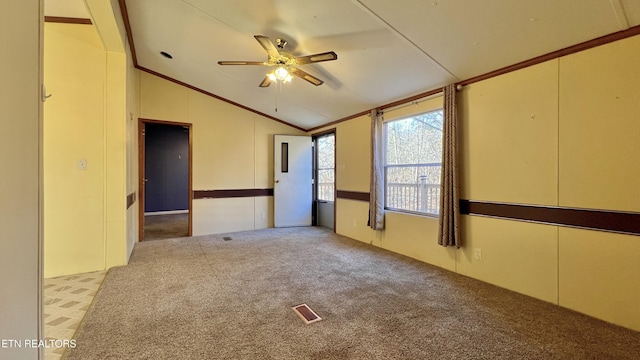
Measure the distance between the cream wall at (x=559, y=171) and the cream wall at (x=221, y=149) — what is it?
3838 mm

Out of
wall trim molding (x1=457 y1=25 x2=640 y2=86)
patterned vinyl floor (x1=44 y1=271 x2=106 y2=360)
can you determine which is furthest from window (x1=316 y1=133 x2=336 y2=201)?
patterned vinyl floor (x1=44 y1=271 x2=106 y2=360)

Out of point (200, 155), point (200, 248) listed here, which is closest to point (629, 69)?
point (200, 248)

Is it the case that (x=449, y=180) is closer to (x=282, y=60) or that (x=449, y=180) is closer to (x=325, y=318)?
(x=325, y=318)

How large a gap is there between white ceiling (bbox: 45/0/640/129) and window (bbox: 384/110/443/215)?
0.45m

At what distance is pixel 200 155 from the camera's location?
214 inches

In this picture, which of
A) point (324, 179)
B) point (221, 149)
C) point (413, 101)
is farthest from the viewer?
point (324, 179)

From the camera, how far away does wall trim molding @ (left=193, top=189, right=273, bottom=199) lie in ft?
17.9

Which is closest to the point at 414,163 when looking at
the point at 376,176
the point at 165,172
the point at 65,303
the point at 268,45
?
the point at 376,176

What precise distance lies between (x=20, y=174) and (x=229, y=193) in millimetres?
4664

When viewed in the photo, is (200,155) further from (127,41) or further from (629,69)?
(629,69)

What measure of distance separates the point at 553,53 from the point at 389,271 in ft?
8.80

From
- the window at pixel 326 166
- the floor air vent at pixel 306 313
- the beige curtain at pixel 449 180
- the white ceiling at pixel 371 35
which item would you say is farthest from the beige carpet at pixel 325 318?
the window at pixel 326 166

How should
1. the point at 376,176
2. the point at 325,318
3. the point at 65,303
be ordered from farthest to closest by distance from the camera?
the point at 376,176, the point at 65,303, the point at 325,318

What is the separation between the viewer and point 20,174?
1127 mm
